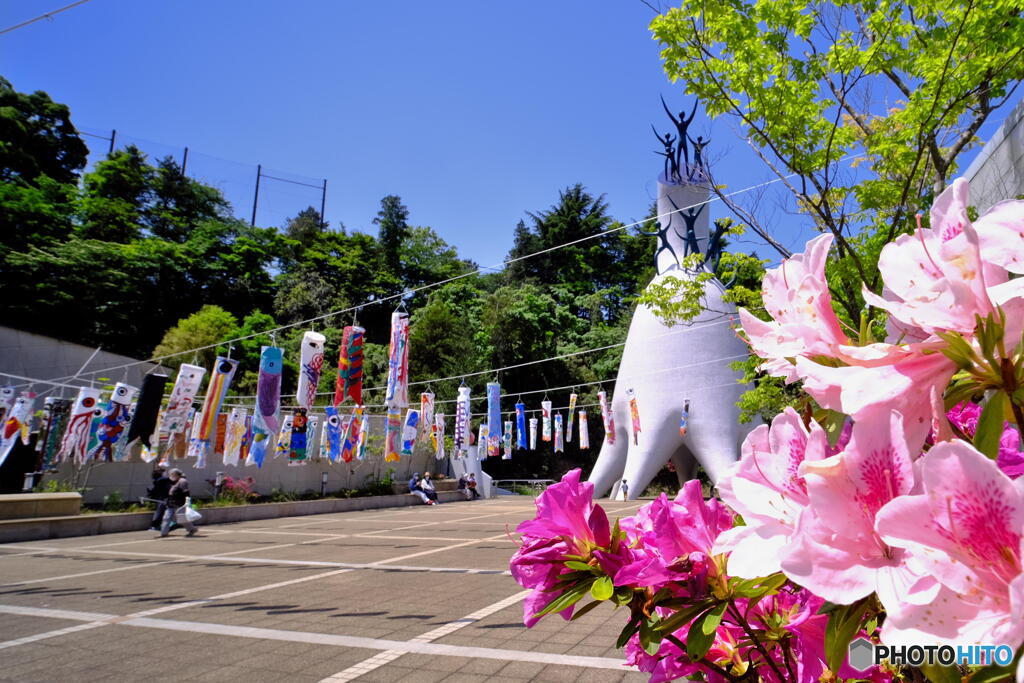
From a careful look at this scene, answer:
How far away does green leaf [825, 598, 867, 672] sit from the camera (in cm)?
60

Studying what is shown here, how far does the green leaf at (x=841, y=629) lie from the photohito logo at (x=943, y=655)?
4 centimetres

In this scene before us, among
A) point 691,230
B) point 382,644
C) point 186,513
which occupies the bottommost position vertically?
point 382,644

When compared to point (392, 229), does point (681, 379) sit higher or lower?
lower

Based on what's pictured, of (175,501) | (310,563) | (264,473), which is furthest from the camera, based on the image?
(264,473)

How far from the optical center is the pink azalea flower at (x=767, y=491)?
2.05 feet

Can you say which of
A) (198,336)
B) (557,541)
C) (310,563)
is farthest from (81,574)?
(198,336)

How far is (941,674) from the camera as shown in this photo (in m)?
0.61

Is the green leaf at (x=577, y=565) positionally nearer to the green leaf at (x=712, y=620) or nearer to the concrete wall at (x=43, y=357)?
the green leaf at (x=712, y=620)

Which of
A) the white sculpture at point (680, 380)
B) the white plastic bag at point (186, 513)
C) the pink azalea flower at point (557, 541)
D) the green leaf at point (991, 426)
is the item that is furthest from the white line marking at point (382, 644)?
the white sculpture at point (680, 380)

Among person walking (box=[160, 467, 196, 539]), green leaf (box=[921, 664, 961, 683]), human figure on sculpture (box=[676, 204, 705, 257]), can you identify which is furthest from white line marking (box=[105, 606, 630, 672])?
human figure on sculpture (box=[676, 204, 705, 257])

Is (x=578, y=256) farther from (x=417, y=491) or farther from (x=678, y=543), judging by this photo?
(x=678, y=543)

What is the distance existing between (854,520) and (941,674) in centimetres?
21

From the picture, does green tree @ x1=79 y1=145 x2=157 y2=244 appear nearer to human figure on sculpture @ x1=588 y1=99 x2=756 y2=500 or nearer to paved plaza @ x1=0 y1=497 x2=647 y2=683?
paved plaza @ x1=0 y1=497 x2=647 y2=683

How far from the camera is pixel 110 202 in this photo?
98.2 feet
